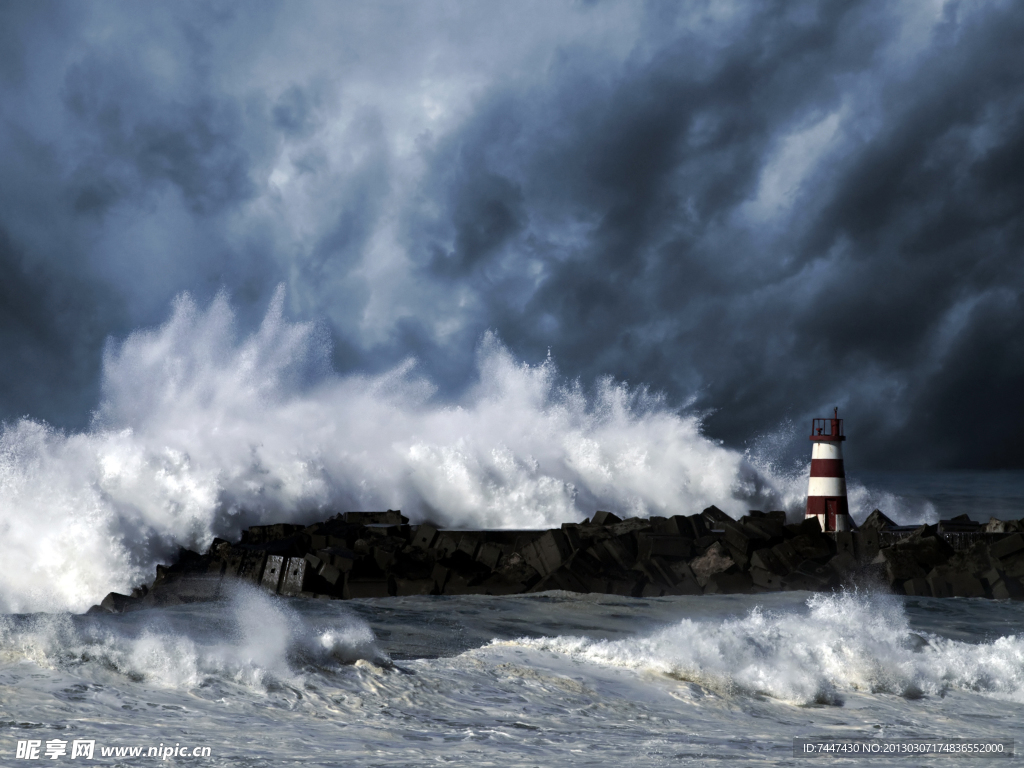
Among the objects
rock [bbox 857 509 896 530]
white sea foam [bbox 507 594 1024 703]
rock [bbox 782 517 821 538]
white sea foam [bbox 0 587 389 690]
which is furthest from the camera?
rock [bbox 857 509 896 530]

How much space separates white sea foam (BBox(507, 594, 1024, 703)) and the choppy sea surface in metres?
0.01

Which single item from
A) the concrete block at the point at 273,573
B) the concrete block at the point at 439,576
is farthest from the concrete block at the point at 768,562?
the concrete block at the point at 273,573

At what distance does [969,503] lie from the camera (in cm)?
3475

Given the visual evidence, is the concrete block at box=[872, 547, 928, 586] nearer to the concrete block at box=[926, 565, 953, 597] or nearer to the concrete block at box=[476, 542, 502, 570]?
the concrete block at box=[926, 565, 953, 597]

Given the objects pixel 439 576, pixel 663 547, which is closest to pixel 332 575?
pixel 439 576

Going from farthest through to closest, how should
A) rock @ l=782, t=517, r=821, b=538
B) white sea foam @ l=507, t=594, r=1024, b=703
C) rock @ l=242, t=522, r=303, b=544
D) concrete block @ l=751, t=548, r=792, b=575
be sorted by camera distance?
rock @ l=242, t=522, r=303, b=544
rock @ l=782, t=517, r=821, b=538
concrete block @ l=751, t=548, r=792, b=575
white sea foam @ l=507, t=594, r=1024, b=703

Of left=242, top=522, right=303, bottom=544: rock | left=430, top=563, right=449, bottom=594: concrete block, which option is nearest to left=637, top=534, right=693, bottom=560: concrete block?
left=430, top=563, right=449, bottom=594: concrete block

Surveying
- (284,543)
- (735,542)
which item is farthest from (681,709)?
(284,543)

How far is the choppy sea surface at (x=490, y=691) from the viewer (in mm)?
3391

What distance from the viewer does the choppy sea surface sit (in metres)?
3.39

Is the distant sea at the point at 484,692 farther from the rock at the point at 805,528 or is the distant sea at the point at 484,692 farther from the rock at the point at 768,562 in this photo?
the rock at the point at 805,528

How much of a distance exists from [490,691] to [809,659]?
1861mm

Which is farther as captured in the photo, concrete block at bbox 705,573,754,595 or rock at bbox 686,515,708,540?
rock at bbox 686,515,708,540

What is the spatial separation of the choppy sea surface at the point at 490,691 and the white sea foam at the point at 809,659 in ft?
0.04
